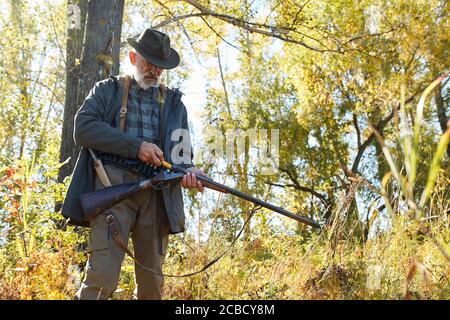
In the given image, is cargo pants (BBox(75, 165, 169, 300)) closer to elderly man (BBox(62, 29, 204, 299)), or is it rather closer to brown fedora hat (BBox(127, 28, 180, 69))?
elderly man (BBox(62, 29, 204, 299))

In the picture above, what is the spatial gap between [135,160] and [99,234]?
592 mm

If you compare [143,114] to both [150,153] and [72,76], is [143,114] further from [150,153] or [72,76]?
[72,76]

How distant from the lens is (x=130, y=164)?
4.30 metres

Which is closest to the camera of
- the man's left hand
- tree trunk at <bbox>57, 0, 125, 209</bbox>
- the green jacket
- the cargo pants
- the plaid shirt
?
the cargo pants

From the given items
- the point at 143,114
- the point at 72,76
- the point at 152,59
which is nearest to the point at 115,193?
the point at 143,114

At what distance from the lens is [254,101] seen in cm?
2423

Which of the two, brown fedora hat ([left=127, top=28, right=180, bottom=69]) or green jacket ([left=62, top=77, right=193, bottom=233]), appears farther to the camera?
brown fedora hat ([left=127, top=28, right=180, bottom=69])

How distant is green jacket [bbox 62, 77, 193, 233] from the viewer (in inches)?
162

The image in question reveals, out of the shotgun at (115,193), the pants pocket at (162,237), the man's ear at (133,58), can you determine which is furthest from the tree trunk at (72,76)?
the shotgun at (115,193)

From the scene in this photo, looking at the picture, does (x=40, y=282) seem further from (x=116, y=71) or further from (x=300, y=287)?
(x=116, y=71)

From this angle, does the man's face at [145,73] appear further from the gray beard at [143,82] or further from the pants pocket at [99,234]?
the pants pocket at [99,234]

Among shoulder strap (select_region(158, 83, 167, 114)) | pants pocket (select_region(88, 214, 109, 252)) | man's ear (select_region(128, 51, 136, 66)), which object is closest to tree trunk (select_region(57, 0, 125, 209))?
man's ear (select_region(128, 51, 136, 66))

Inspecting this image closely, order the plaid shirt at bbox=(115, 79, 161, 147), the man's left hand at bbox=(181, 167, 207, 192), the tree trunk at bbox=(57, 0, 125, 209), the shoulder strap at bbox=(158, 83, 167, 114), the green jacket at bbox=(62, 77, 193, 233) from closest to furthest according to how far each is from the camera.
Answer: the green jacket at bbox=(62, 77, 193, 233) < the man's left hand at bbox=(181, 167, 207, 192) < the plaid shirt at bbox=(115, 79, 161, 147) < the shoulder strap at bbox=(158, 83, 167, 114) < the tree trunk at bbox=(57, 0, 125, 209)
